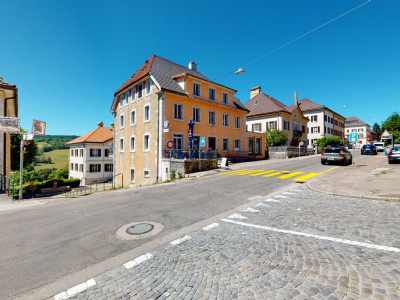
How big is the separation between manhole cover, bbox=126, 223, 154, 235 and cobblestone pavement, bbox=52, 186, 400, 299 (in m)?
1.09

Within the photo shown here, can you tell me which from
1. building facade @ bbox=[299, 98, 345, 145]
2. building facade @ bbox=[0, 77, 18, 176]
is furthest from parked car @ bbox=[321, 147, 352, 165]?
building facade @ bbox=[299, 98, 345, 145]

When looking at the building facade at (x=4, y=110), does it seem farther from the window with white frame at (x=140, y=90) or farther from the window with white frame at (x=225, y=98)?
the window with white frame at (x=225, y=98)

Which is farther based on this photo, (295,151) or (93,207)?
(295,151)

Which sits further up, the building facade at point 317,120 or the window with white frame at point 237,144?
the building facade at point 317,120

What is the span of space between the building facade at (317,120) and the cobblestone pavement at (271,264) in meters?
51.0

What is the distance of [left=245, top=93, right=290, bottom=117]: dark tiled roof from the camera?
122ft

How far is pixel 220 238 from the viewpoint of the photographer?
4.59 meters

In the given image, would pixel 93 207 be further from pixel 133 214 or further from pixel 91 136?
pixel 91 136

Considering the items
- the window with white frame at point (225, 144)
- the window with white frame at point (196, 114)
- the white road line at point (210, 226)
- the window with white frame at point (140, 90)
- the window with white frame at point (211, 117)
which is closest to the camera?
the white road line at point (210, 226)

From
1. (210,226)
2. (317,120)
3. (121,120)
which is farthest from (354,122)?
(210,226)

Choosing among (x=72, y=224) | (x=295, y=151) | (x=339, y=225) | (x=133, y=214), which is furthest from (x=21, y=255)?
(x=295, y=151)

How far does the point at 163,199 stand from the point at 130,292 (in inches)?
225

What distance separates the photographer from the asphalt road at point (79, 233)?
11.3 ft

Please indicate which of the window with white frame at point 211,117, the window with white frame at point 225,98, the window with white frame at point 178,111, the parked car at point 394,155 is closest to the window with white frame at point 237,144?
the window with white frame at point 211,117
